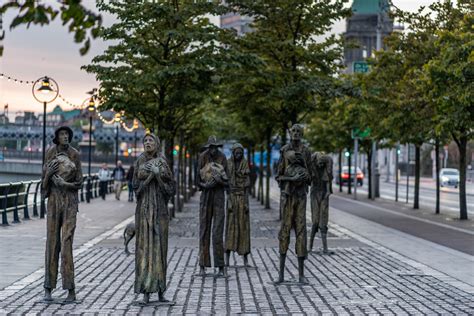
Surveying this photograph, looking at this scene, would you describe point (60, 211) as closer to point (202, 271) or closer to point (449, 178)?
point (202, 271)

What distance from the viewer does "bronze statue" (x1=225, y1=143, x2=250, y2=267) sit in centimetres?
1466

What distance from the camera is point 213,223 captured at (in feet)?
44.3

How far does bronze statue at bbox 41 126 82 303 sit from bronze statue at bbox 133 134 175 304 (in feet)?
2.71

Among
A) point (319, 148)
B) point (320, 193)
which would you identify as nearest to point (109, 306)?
point (320, 193)

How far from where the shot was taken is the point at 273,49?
26.0m

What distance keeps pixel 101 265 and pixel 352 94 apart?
470 inches

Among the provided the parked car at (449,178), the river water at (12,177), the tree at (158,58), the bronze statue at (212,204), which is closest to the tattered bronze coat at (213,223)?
the bronze statue at (212,204)

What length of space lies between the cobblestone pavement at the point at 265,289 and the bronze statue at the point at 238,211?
383 mm

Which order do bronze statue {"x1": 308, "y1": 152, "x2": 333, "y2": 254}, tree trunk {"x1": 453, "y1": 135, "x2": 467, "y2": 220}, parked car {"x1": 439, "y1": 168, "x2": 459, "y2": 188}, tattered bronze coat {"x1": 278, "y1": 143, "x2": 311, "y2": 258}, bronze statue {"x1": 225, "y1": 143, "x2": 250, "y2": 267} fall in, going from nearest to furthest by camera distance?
tattered bronze coat {"x1": 278, "y1": 143, "x2": 311, "y2": 258} → bronze statue {"x1": 225, "y1": 143, "x2": 250, "y2": 267} → bronze statue {"x1": 308, "y1": 152, "x2": 333, "y2": 254} → tree trunk {"x1": 453, "y1": 135, "x2": 467, "y2": 220} → parked car {"x1": 439, "y1": 168, "x2": 459, "y2": 188}

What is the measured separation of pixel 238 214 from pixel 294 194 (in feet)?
7.89

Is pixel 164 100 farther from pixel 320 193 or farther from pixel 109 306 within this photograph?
pixel 109 306

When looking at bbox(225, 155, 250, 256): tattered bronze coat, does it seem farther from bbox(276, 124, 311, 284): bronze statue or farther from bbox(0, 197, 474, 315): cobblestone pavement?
bbox(276, 124, 311, 284): bronze statue

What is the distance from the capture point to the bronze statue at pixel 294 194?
12.5 meters

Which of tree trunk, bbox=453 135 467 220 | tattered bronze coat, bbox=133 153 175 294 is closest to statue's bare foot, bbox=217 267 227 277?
tattered bronze coat, bbox=133 153 175 294
